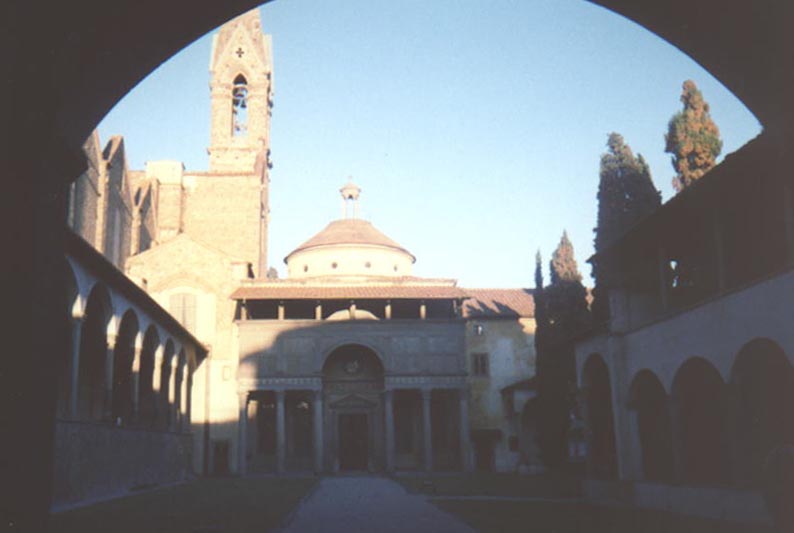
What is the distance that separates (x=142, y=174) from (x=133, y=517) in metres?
37.2

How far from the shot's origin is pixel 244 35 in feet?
152

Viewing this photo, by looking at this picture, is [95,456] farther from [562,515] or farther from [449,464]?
[449,464]

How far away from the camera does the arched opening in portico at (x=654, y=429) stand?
18078 millimetres

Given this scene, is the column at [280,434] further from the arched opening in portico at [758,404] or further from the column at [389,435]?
the arched opening in portico at [758,404]

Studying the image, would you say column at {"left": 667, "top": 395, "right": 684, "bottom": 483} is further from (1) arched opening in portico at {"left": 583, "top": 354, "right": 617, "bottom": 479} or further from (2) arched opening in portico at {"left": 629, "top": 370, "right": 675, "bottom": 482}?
(1) arched opening in portico at {"left": 583, "top": 354, "right": 617, "bottom": 479}

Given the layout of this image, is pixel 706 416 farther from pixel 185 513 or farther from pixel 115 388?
pixel 115 388

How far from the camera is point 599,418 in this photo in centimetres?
2195

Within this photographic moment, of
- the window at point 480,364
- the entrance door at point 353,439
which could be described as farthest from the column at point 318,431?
the window at point 480,364

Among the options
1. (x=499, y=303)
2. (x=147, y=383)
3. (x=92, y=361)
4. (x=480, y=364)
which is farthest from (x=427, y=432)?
(x=92, y=361)

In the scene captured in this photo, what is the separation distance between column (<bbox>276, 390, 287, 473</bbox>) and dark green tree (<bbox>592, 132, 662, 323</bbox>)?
14.9 m

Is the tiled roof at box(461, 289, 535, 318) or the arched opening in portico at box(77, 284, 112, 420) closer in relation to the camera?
the arched opening in portico at box(77, 284, 112, 420)

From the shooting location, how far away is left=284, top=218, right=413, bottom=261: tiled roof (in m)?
44.1

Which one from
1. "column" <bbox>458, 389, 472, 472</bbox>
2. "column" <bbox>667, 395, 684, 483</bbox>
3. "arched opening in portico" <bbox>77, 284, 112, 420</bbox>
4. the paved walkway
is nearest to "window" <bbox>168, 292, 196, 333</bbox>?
"arched opening in portico" <bbox>77, 284, 112, 420</bbox>

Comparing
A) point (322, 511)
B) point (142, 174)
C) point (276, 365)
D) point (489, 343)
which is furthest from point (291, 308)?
point (322, 511)
